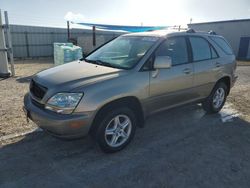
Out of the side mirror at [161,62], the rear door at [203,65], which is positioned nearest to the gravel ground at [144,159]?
the rear door at [203,65]

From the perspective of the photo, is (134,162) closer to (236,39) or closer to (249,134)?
(249,134)

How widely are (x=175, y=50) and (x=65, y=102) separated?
7.52 ft

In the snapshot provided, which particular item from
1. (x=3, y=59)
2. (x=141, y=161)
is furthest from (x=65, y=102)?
(x=3, y=59)

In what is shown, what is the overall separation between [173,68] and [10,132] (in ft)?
10.3

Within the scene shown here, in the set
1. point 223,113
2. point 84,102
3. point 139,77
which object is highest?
point 139,77

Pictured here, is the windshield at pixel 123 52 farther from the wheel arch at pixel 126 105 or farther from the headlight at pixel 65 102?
the headlight at pixel 65 102

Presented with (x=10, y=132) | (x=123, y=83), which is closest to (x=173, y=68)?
(x=123, y=83)

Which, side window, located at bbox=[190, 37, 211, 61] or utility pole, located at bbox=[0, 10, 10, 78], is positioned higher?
side window, located at bbox=[190, 37, 211, 61]

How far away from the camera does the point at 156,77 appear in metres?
3.75

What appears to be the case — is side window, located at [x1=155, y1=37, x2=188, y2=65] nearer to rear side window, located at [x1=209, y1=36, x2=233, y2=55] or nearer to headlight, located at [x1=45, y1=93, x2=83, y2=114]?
rear side window, located at [x1=209, y1=36, x2=233, y2=55]

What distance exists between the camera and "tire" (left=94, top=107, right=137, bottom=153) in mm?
3309

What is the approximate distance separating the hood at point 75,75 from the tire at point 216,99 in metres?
2.63

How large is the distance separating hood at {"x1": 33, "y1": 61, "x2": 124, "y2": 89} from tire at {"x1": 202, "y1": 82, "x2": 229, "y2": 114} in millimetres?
2629

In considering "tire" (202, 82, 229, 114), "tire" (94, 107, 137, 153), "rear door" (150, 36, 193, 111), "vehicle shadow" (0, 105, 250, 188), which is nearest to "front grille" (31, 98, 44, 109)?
"vehicle shadow" (0, 105, 250, 188)
